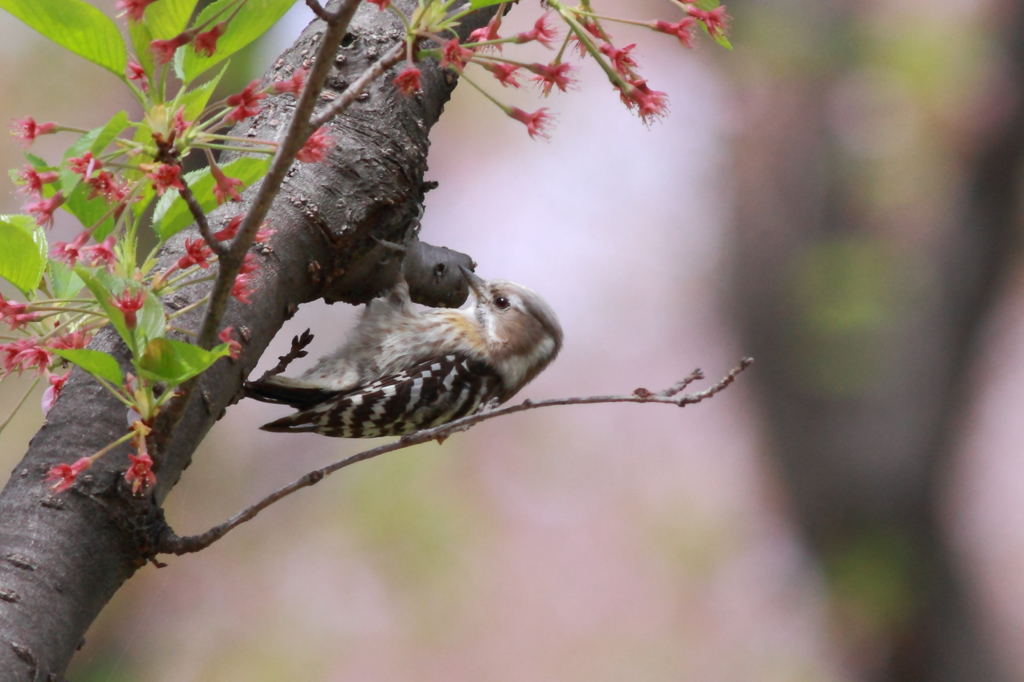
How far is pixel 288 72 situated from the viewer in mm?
1948

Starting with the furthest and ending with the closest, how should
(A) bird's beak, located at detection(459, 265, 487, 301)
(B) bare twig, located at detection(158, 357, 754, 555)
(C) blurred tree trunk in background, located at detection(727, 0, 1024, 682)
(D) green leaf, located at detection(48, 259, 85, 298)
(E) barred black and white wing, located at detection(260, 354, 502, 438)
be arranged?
(C) blurred tree trunk in background, located at detection(727, 0, 1024, 682) < (A) bird's beak, located at detection(459, 265, 487, 301) < (E) barred black and white wing, located at detection(260, 354, 502, 438) < (D) green leaf, located at detection(48, 259, 85, 298) < (B) bare twig, located at detection(158, 357, 754, 555)

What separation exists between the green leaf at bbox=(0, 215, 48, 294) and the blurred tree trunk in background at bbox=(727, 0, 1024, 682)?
4727 millimetres

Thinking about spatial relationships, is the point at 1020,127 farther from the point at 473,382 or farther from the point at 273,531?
the point at 273,531

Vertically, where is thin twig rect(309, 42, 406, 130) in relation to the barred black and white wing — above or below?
above

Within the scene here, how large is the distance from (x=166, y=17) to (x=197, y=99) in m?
0.11

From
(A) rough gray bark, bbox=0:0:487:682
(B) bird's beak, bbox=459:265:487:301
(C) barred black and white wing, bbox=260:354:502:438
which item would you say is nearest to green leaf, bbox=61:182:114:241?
(A) rough gray bark, bbox=0:0:487:682

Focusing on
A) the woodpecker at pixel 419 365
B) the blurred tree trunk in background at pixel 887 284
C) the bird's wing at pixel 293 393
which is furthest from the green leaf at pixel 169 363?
the blurred tree trunk in background at pixel 887 284

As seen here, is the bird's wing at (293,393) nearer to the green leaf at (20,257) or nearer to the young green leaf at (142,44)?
the green leaf at (20,257)

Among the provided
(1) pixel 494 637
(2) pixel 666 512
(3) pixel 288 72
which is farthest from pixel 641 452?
(3) pixel 288 72

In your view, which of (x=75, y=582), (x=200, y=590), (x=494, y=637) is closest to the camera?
(x=75, y=582)

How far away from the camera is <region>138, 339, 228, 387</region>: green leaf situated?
3.27ft

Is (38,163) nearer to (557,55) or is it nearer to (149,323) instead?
(149,323)

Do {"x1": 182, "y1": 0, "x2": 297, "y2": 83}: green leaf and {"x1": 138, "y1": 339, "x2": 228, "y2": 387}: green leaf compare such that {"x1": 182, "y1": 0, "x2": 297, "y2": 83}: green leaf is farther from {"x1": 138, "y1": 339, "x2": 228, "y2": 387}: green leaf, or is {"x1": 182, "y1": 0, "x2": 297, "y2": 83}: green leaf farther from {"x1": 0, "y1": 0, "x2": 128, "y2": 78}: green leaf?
{"x1": 138, "y1": 339, "x2": 228, "y2": 387}: green leaf

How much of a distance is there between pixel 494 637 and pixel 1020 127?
5700mm
